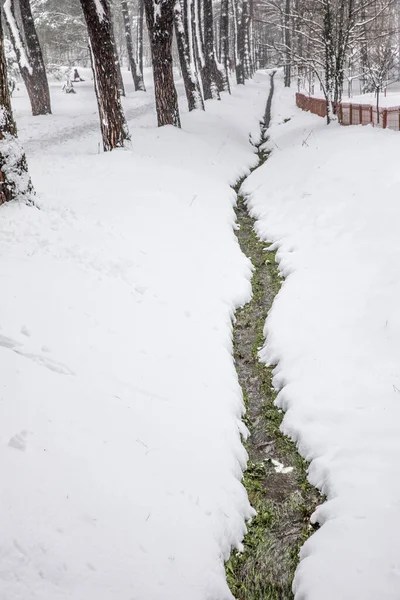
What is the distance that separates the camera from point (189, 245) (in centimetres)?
845

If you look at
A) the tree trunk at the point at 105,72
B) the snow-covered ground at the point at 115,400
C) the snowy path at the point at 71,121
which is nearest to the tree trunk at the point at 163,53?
the snowy path at the point at 71,121

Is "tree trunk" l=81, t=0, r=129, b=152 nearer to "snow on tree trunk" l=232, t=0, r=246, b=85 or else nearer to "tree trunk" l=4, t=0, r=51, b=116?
"tree trunk" l=4, t=0, r=51, b=116

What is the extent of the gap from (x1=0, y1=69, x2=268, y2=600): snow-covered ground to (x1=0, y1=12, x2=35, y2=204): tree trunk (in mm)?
231

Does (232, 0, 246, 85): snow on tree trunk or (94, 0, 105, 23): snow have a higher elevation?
(232, 0, 246, 85): snow on tree trunk

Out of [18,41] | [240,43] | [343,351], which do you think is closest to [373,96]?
[240,43]

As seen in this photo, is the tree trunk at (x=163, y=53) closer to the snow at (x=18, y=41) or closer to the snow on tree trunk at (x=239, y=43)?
the snow at (x=18, y=41)

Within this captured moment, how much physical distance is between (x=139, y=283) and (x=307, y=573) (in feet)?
13.4

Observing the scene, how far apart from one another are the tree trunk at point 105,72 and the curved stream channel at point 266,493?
6433mm

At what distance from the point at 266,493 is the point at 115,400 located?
1.63 m

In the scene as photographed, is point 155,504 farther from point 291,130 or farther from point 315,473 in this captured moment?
point 291,130

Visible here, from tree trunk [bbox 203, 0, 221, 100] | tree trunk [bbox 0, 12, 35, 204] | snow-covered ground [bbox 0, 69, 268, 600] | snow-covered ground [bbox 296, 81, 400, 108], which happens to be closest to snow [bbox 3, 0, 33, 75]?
tree trunk [bbox 203, 0, 221, 100]

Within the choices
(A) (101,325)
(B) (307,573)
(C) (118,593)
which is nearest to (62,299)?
(A) (101,325)

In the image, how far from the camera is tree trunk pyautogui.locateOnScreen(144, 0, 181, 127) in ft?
42.6

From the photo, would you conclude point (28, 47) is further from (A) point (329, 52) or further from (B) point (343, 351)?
(B) point (343, 351)
